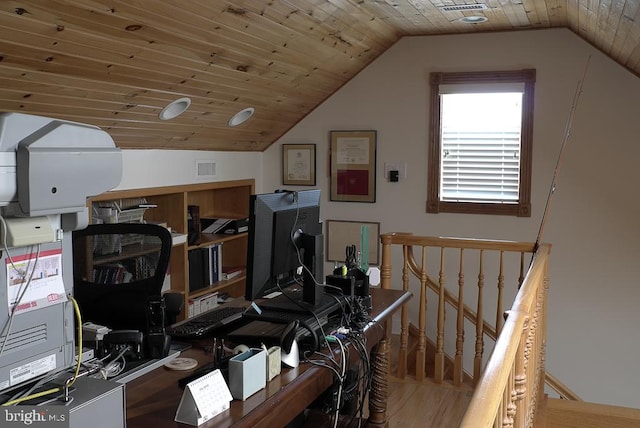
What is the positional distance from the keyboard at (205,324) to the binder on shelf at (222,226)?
2.63 metres

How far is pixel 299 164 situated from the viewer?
5613mm

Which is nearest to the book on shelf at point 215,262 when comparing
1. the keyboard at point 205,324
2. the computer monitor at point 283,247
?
the keyboard at point 205,324

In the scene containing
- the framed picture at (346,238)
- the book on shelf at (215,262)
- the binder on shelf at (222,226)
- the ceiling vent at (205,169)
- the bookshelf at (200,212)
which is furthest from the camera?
the framed picture at (346,238)

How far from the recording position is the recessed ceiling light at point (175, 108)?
12.8ft

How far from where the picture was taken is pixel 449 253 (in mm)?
5113

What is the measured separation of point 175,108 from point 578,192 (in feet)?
9.71

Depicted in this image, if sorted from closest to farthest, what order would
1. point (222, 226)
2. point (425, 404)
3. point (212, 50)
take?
point (212, 50), point (425, 404), point (222, 226)

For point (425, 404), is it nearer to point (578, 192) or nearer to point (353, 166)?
point (578, 192)

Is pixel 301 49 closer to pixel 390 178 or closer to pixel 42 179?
pixel 390 178

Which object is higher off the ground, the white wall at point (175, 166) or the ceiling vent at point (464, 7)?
the ceiling vent at point (464, 7)

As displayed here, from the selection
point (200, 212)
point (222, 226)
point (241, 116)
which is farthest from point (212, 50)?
point (200, 212)

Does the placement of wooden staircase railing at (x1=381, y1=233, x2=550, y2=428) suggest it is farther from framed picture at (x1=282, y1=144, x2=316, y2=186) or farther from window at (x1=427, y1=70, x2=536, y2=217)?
framed picture at (x1=282, y1=144, x2=316, y2=186)

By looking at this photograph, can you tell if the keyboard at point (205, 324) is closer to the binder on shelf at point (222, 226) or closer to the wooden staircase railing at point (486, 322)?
the wooden staircase railing at point (486, 322)

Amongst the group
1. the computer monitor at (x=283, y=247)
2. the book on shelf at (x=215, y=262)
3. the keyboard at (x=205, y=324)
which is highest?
the computer monitor at (x=283, y=247)
